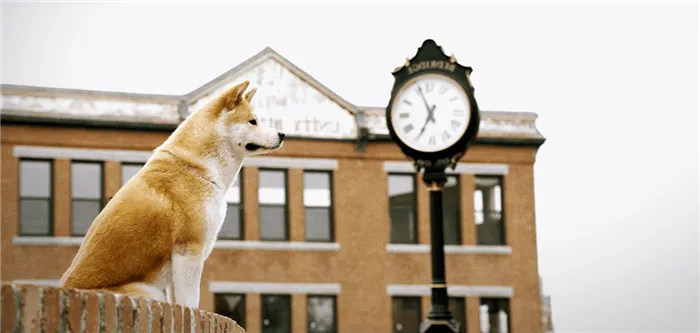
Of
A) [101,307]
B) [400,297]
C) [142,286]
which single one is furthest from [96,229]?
[400,297]

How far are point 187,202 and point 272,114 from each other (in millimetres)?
25008

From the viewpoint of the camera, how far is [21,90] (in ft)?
89.4

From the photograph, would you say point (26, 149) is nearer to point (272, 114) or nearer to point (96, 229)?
point (272, 114)

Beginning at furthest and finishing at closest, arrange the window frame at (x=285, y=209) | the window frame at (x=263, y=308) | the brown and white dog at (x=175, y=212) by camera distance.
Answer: the window frame at (x=285, y=209) < the window frame at (x=263, y=308) < the brown and white dog at (x=175, y=212)

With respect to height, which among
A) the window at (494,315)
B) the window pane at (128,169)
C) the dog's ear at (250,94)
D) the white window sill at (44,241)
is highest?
the window pane at (128,169)

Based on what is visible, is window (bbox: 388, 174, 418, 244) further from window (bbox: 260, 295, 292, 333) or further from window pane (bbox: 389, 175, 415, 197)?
window (bbox: 260, 295, 292, 333)

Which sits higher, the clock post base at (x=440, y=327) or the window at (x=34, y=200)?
the window at (x=34, y=200)

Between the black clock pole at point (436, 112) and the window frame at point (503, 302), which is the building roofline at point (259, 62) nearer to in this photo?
the window frame at point (503, 302)

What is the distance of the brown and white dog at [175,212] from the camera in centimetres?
441

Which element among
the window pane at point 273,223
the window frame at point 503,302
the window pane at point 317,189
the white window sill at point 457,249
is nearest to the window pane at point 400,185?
the white window sill at point 457,249

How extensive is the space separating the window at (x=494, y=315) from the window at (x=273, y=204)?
5.99 meters

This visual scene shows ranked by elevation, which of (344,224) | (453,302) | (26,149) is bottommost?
(453,302)

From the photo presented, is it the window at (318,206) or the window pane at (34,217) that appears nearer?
the window pane at (34,217)

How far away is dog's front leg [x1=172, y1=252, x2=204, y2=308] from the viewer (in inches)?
183
